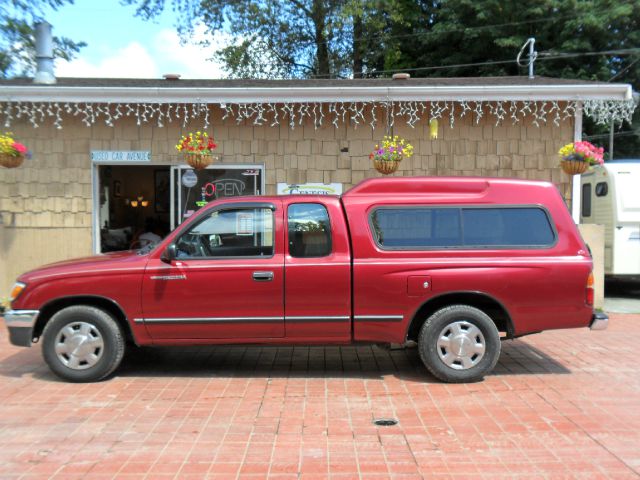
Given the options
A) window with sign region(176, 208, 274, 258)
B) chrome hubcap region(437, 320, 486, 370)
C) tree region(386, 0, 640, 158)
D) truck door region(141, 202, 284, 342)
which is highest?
tree region(386, 0, 640, 158)

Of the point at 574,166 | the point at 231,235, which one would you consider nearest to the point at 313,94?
the point at 574,166

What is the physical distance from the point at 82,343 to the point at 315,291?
2283 mm

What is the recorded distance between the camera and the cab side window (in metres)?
5.57

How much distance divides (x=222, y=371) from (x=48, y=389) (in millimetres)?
1668

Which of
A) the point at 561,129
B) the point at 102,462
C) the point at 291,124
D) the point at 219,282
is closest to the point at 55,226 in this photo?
the point at 291,124

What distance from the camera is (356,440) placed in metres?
4.26

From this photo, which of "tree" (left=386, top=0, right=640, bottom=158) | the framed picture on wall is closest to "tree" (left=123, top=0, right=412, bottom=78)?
"tree" (left=386, top=0, right=640, bottom=158)

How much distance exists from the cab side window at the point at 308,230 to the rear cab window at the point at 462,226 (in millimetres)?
470

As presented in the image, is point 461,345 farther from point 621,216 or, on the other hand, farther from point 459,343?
point 621,216

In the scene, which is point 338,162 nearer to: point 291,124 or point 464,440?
point 291,124

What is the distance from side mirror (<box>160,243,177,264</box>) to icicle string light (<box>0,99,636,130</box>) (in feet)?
15.5

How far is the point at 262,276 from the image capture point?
5.46 metres

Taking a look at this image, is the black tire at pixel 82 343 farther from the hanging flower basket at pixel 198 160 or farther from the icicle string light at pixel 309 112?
the icicle string light at pixel 309 112

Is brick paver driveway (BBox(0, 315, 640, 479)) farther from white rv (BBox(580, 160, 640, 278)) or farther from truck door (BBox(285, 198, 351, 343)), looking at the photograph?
white rv (BBox(580, 160, 640, 278))
